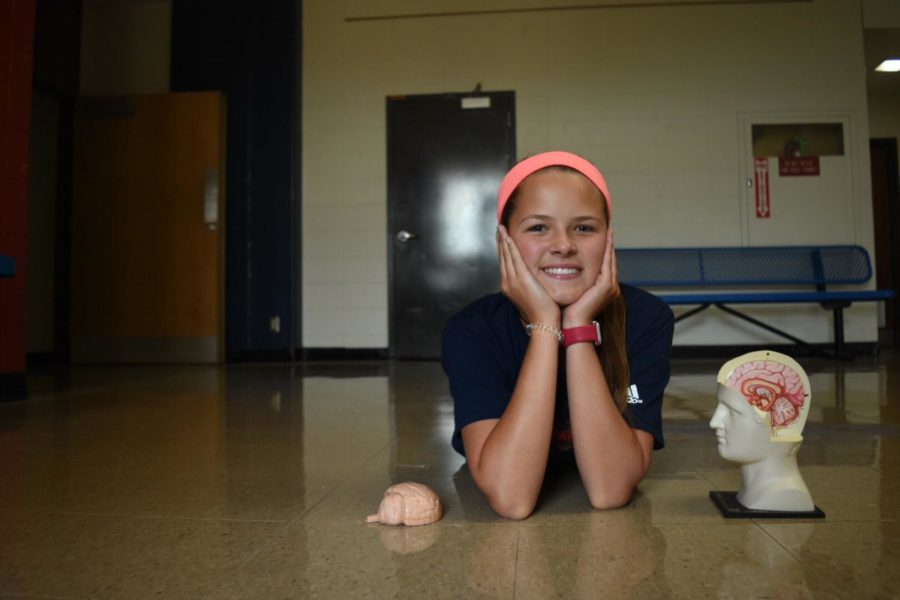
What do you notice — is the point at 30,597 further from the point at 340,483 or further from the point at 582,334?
the point at 582,334

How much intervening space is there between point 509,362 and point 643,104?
4717mm

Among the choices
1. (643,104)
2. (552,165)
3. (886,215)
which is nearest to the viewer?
(552,165)

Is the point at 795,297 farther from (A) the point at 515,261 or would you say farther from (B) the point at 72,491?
(B) the point at 72,491

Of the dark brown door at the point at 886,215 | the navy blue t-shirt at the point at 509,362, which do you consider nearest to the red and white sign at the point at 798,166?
the dark brown door at the point at 886,215

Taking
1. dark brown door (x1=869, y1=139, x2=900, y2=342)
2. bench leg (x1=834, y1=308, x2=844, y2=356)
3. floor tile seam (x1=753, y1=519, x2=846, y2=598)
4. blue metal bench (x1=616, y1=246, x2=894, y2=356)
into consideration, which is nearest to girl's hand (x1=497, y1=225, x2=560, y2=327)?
floor tile seam (x1=753, y1=519, x2=846, y2=598)


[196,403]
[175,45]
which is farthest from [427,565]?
[175,45]

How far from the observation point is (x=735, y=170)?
5.16 metres

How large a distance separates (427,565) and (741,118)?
540cm

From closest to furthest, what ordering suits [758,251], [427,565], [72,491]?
[427,565]
[72,491]
[758,251]

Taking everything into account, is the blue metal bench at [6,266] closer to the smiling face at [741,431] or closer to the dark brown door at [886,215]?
the smiling face at [741,431]

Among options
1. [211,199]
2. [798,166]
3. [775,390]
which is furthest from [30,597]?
[798,166]

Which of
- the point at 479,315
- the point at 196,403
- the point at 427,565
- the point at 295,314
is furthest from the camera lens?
the point at 295,314

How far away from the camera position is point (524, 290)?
1.05 meters

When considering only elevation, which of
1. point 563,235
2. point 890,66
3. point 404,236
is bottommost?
point 563,235
